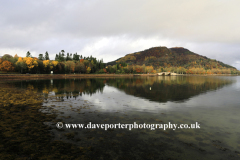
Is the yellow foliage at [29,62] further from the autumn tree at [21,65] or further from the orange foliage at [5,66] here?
the orange foliage at [5,66]

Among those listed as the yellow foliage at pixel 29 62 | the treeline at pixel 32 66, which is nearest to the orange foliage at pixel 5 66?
the treeline at pixel 32 66

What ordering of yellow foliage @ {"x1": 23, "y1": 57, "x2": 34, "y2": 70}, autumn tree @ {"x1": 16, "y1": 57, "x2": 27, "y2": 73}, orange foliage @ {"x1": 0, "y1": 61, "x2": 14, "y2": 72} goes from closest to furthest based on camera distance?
orange foliage @ {"x1": 0, "y1": 61, "x2": 14, "y2": 72} → autumn tree @ {"x1": 16, "y1": 57, "x2": 27, "y2": 73} → yellow foliage @ {"x1": 23, "y1": 57, "x2": 34, "y2": 70}

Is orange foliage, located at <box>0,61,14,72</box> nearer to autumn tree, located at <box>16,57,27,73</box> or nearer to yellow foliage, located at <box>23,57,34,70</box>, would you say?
autumn tree, located at <box>16,57,27,73</box>

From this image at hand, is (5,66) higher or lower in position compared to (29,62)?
lower

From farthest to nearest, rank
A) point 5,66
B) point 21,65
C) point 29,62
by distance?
point 29,62, point 21,65, point 5,66

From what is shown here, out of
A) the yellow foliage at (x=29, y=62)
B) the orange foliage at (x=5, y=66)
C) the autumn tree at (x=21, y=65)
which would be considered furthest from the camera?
the yellow foliage at (x=29, y=62)

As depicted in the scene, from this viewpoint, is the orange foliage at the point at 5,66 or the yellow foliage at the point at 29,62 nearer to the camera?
the orange foliage at the point at 5,66

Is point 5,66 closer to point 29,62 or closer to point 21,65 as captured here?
point 21,65

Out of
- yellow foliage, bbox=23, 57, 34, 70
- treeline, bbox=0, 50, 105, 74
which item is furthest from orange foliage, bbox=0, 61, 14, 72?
yellow foliage, bbox=23, 57, 34, 70

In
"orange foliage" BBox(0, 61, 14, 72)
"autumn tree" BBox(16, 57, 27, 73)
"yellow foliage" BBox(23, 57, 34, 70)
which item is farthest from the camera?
"yellow foliage" BBox(23, 57, 34, 70)

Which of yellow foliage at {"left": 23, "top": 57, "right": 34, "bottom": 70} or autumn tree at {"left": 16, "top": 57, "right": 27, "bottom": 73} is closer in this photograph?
autumn tree at {"left": 16, "top": 57, "right": 27, "bottom": 73}

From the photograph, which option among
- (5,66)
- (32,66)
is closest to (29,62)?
(32,66)

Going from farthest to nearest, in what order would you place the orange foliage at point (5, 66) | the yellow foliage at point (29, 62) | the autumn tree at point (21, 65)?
the yellow foliage at point (29, 62) < the autumn tree at point (21, 65) < the orange foliage at point (5, 66)

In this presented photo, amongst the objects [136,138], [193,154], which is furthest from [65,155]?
[193,154]
